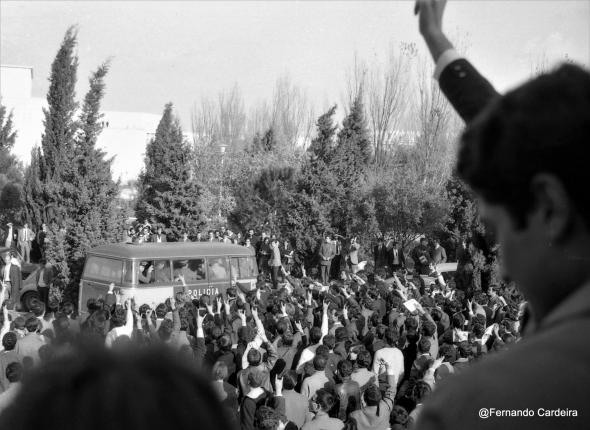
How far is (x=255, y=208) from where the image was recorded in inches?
1094

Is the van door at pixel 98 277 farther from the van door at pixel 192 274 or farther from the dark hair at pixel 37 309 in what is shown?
the dark hair at pixel 37 309

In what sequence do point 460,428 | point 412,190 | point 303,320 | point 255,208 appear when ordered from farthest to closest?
point 255,208 → point 412,190 → point 303,320 → point 460,428

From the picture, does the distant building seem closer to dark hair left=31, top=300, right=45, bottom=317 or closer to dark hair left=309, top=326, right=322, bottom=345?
dark hair left=31, top=300, right=45, bottom=317

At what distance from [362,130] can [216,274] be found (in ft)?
59.4

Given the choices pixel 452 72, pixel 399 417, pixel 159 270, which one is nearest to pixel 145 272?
pixel 159 270

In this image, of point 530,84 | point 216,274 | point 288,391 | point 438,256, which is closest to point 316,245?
point 438,256

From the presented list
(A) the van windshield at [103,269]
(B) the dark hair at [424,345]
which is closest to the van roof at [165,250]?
(A) the van windshield at [103,269]

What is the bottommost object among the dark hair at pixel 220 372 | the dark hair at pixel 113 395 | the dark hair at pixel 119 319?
the dark hair at pixel 220 372

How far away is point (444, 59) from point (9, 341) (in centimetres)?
588

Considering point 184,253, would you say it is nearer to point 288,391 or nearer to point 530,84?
point 288,391

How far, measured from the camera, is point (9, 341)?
20.7 feet

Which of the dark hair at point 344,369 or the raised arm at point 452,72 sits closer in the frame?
the raised arm at point 452,72

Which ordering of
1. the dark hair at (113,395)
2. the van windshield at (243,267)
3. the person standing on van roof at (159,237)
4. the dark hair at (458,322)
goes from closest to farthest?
the dark hair at (113,395), the dark hair at (458,322), the van windshield at (243,267), the person standing on van roof at (159,237)

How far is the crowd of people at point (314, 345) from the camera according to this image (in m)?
4.88
